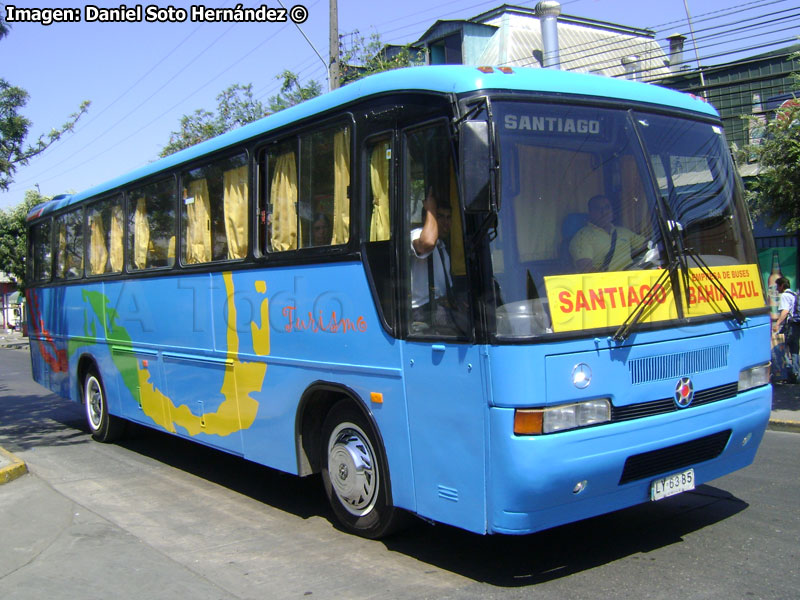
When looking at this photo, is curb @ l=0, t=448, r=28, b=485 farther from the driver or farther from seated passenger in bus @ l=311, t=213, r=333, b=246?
the driver

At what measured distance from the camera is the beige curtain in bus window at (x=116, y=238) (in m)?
9.91

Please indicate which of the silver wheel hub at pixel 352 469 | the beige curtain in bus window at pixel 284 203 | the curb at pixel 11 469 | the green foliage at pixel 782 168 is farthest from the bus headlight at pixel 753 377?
the curb at pixel 11 469

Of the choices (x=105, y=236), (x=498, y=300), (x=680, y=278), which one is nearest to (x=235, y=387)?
(x=498, y=300)

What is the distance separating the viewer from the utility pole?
55.4 feet

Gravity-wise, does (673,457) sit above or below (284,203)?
below

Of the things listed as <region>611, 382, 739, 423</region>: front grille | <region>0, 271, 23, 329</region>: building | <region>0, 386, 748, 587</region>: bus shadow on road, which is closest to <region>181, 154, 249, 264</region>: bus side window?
<region>0, 386, 748, 587</region>: bus shadow on road

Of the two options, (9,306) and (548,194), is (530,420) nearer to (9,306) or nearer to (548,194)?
(548,194)

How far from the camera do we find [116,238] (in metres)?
10.0

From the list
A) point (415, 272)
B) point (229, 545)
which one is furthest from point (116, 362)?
point (415, 272)

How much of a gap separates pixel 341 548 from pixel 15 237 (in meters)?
39.1

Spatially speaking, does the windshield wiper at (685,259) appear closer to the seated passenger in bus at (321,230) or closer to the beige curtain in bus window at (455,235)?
the beige curtain in bus window at (455,235)

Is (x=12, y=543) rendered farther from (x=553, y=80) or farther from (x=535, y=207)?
(x=553, y=80)

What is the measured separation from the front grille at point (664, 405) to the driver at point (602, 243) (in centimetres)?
84

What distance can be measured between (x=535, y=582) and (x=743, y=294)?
2420mm
